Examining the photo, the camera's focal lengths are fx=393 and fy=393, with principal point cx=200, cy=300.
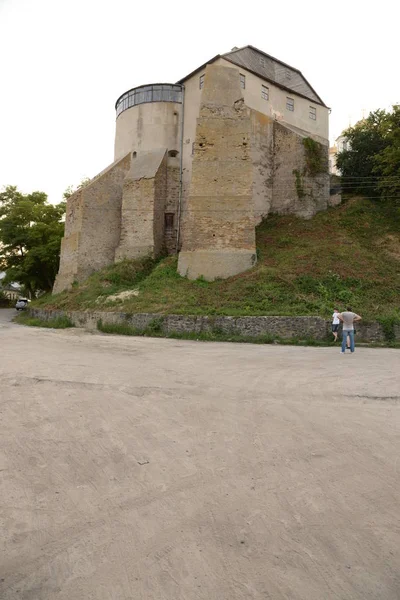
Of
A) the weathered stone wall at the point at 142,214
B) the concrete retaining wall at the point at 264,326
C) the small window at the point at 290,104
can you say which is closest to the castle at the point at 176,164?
the weathered stone wall at the point at 142,214

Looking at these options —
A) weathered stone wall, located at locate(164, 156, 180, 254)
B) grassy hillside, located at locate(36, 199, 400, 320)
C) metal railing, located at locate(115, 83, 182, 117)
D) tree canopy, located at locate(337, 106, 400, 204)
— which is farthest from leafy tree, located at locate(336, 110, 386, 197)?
metal railing, located at locate(115, 83, 182, 117)

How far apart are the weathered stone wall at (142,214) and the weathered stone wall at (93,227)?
4.98 feet

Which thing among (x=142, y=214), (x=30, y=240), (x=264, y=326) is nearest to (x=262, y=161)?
(x=142, y=214)

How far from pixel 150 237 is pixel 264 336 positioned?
13886 millimetres

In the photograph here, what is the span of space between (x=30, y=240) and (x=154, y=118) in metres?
15.6

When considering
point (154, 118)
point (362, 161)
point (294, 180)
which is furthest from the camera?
point (362, 161)

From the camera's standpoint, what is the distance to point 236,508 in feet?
8.78

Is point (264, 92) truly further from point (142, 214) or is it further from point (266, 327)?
point (266, 327)

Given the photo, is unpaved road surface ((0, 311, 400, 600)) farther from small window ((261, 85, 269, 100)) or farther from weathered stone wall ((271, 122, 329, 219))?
small window ((261, 85, 269, 100))

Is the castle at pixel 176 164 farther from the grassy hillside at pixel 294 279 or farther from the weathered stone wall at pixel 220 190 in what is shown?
the grassy hillside at pixel 294 279

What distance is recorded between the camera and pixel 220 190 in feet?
74.6

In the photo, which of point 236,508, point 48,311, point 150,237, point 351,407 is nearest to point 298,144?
point 150,237

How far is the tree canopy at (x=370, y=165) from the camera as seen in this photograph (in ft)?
87.5

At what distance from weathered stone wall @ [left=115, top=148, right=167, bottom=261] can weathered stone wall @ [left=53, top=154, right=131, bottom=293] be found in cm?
152
